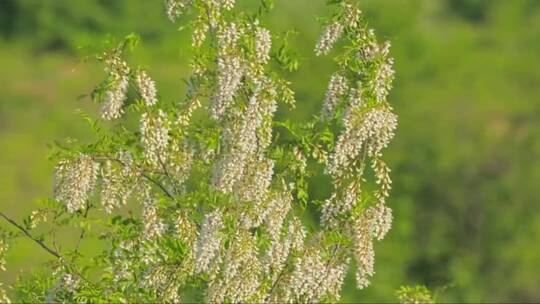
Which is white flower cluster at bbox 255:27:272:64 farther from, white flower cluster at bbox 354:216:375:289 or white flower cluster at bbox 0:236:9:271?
white flower cluster at bbox 0:236:9:271

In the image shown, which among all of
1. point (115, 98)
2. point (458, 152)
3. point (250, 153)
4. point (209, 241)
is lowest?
point (209, 241)

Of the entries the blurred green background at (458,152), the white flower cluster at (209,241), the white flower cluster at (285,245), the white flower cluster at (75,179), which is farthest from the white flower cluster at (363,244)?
the blurred green background at (458,152)

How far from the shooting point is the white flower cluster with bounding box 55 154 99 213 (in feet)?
36.8

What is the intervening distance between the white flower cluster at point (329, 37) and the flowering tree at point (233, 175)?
0.04 feet

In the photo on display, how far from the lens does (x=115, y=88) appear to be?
11484mm

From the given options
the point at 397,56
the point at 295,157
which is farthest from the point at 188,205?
the point at 397,56

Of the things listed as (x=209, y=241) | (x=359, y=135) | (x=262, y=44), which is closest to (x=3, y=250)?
(x=209, y=241)

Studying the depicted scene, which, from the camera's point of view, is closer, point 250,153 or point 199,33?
point 250,153

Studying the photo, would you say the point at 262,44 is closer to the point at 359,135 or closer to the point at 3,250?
the point at 359,135

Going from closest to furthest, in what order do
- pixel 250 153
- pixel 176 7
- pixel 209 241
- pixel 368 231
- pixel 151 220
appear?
pixel 209 241 → pixel 250 153 → pixel 368 231 → pixel 151 220 → pixel 176 7

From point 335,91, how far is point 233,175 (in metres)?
1.14

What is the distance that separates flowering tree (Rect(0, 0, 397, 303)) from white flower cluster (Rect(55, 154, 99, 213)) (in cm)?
1

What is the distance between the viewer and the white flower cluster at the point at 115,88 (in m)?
11.4

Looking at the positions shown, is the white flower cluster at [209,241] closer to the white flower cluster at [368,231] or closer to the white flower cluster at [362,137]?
the white flower cluster at [362,137]
